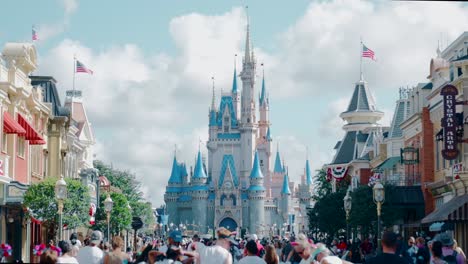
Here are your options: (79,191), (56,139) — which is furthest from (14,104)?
(56,139)

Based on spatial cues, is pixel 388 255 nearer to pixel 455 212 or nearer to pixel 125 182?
pixel 455 212

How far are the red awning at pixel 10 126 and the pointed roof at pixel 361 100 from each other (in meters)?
53.8

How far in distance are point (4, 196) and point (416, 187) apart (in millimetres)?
24137

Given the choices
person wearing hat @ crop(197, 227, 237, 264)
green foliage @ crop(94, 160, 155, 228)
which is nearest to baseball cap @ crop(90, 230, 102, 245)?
person wearing hat @ crop(197, 227, 237, 264)

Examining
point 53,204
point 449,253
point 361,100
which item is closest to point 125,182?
point 361,100

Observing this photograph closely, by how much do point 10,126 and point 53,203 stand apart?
6.25 meters

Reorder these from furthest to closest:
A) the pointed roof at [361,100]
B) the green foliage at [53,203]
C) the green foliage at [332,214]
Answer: the pointed roof at [361,100] → the green foliage at [332,214] → the green foliage at [53,203]

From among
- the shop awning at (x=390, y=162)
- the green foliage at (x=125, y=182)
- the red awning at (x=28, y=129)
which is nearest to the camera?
the red awning at (x=28, y=129)

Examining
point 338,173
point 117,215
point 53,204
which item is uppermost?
point 338,173

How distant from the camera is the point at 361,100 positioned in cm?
8800

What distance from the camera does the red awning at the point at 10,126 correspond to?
3505 centimetres

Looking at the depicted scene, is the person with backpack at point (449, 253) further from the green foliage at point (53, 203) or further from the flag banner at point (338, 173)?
the flag banner at point (338, 173)

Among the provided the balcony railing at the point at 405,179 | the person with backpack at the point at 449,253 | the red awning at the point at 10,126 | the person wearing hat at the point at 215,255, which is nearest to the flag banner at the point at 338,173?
the balcony railing at the point at 405,179

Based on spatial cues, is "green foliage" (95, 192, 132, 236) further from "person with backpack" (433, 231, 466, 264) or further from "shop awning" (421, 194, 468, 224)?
"person with backpack" (433, 231, 466, 264)
